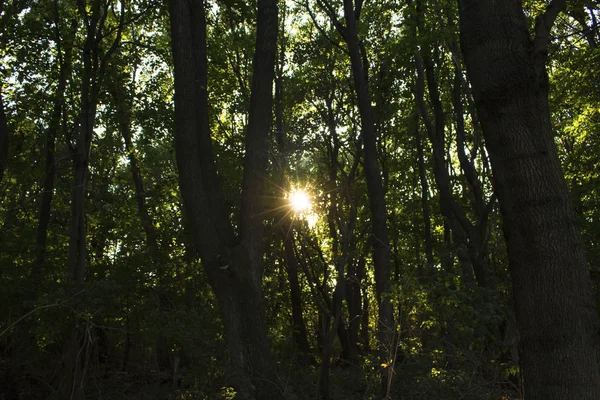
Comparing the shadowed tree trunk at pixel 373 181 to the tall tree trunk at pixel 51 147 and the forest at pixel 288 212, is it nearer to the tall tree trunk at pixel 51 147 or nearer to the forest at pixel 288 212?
the forest at pixel 288 212

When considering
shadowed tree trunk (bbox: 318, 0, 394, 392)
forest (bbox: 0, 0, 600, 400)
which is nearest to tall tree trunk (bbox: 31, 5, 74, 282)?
forest (bbox: 0, 0, 600, 400)

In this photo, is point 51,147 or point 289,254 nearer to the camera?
point 51,147

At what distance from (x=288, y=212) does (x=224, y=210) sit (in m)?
3.36

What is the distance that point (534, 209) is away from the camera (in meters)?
3.39

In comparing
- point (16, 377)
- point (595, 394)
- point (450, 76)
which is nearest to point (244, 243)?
point (595, 394)

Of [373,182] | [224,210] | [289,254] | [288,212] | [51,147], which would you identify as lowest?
[224,210]

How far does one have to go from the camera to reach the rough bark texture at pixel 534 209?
3.27 metres

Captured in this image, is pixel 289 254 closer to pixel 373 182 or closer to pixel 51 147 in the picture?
pixel 373 182

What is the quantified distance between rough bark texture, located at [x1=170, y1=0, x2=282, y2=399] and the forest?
1.1 inches

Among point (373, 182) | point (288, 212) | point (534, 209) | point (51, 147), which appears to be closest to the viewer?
point (534, 209)

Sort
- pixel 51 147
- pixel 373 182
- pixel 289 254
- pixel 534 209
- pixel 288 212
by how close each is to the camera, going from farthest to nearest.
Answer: pixel 289 254 → pixel 51 147 → pixel 373 182 → pixel 288 212 → pixel 534 209

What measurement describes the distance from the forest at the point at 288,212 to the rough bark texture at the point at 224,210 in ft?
0.09

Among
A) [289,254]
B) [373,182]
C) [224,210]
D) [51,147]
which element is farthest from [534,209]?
[289,254]

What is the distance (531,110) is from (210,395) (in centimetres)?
494
